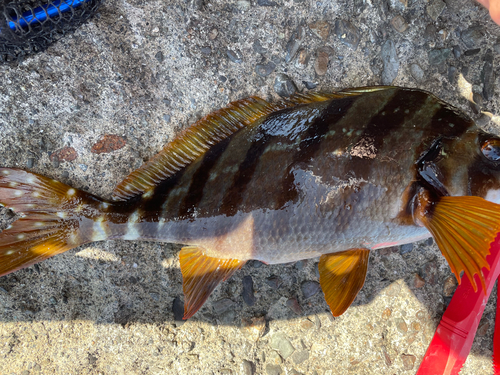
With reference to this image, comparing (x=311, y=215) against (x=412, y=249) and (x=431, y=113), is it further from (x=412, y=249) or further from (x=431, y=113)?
(x=412, y=249)

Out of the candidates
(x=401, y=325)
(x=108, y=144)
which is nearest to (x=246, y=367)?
(x=401, y=325)

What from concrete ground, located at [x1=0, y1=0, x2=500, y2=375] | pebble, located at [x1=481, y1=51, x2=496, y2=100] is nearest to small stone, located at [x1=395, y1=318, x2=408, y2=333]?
concrete ground, located at [x1=0, y1=0, x2=500, y2=375]

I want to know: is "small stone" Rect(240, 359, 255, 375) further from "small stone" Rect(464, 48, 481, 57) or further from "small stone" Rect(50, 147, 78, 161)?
"small stone" Rect(464, 48, 481, 57)

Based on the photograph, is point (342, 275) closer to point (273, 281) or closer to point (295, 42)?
point (273, 281)

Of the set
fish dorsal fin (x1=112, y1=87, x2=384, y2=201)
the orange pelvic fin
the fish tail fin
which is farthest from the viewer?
fish dorsal fin (x1=112, y1=87, x2=384, y2=201)

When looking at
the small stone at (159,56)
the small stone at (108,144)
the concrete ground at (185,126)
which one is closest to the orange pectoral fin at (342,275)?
the concrete ground at (185,126)

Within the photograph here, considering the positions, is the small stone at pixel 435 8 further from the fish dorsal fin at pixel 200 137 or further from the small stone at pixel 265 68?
the small stone at pixel 265 68
